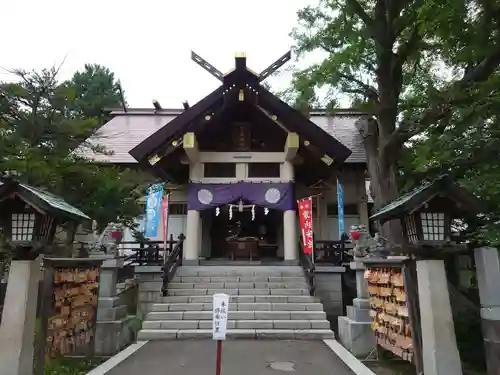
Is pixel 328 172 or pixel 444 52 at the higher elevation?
pixel 444 52

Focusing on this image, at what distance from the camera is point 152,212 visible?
12469 mm

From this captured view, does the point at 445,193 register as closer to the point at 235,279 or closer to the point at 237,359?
the point at 237,359

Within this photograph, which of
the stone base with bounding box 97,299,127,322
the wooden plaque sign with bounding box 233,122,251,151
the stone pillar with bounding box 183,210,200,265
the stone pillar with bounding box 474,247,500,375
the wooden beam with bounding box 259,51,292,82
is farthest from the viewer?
the wooden beam with bounding box 259,51,292,82

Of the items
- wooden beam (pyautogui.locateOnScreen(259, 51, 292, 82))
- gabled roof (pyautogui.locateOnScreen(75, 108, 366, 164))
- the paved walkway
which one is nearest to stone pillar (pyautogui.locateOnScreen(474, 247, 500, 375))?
the paved walkway

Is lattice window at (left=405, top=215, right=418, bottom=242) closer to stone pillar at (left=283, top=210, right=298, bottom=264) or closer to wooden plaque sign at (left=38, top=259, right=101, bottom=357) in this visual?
wooden plaque sign at (left=38, top=259, right=101, bottom=357)

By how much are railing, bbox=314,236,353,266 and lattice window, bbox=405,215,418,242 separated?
7128mm

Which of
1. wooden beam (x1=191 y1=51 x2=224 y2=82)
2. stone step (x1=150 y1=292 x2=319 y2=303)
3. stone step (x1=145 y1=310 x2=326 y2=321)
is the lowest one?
stone step (x1=145 y1=310 x2=326 y2=321)

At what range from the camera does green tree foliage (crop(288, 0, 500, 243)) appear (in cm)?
768

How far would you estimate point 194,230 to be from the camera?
13.2m

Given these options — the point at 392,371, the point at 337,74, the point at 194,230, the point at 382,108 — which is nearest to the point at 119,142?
Answer: the point at 194,230

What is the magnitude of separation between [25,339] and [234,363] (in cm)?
356

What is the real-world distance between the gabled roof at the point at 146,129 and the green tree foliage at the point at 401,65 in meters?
4.57

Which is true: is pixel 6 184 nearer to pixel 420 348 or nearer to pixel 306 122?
pixel 420 348

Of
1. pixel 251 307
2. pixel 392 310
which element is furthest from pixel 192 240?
pixel 392 310
